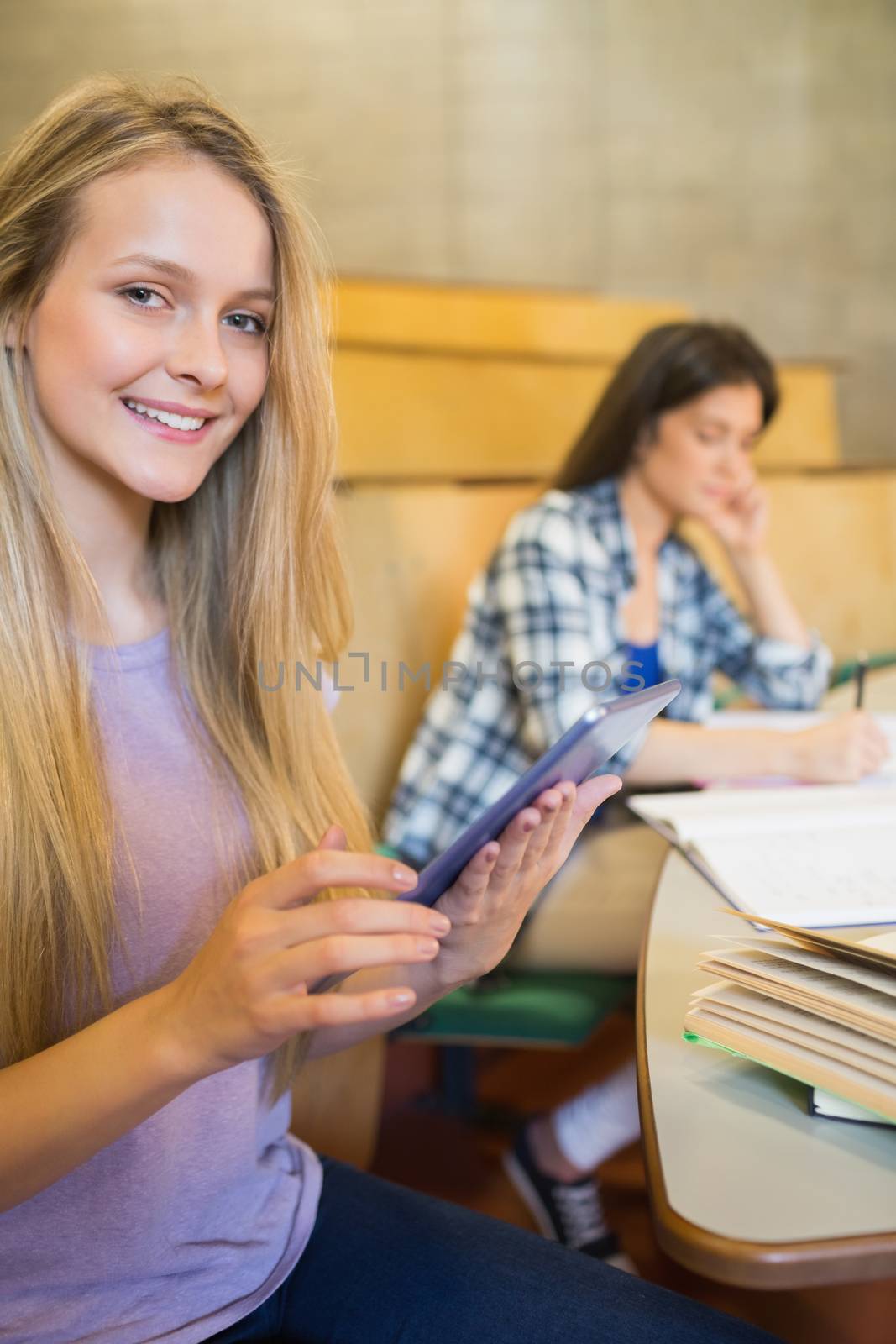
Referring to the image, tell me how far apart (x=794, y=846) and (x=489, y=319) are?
1963 millimetres

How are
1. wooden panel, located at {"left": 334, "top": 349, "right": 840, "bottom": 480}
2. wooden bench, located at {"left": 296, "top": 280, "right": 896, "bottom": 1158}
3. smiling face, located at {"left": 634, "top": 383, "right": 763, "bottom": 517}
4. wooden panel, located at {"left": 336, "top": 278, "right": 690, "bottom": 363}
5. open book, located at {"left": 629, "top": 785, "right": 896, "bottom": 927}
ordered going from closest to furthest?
open book, located at {"left": 629, "top": 785, "right": 896, "bottom": 927}
wooden bench, located at {"left": 296, "top": 280, "right": 896, "bottom": 1158}
smiling face, located at {"left": 634, "top": 383, "right": 763, "bottom": 517}
wooden panel, located at {"left": 334, "top": 349, "right": 840, "bottom": 480}
wooden panel, located at {"left": 336, "top": 278, "right": 690, "bottom": 363}

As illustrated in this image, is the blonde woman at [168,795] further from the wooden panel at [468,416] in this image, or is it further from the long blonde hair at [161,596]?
the wooden panel at [468,416]

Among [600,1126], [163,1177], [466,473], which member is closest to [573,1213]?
[600,1126]

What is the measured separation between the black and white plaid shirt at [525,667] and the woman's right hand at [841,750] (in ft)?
0.65

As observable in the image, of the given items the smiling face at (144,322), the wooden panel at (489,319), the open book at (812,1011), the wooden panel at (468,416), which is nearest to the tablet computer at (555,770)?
the open book at (812,1011)

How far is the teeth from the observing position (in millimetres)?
756

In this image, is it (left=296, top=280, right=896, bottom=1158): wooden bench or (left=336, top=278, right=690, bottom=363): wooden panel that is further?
(left=336, top=278, right=690, bottom=363): wooden panel

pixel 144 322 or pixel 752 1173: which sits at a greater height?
pixel 144 322

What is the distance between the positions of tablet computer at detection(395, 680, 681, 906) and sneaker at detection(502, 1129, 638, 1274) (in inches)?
35.4

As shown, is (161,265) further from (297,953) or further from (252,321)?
(297,953)

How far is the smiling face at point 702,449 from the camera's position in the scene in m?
1.62

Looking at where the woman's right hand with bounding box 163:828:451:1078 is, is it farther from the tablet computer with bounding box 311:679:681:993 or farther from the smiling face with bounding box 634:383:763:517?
the smiling face with bounding box 634:383:763:517

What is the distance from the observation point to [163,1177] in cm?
70

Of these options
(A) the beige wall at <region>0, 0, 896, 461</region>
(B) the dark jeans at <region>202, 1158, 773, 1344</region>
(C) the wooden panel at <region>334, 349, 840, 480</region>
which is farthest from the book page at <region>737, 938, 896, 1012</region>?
(A) the beige wall at <region>0, 0, 896, 461</region>
